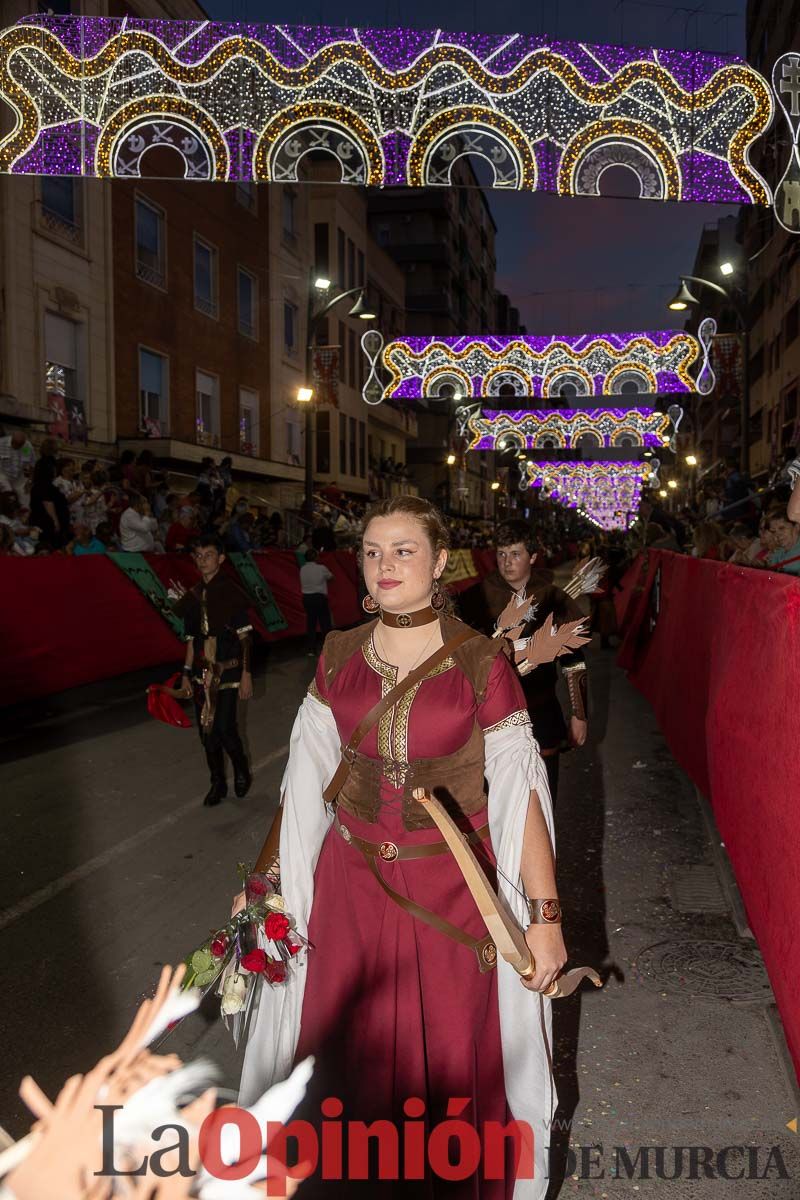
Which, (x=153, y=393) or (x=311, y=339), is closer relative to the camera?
(x=311, y=339)

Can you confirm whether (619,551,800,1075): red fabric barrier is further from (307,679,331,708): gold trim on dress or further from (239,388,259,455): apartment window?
(239,388,259,455): apartment window

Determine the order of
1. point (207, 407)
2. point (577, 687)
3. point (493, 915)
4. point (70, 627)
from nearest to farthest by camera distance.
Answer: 1. point (493, 915)
2. point (577, 687)
3. point (70, 627)
4. point (207, 407)

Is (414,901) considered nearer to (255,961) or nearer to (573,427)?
(255,961)

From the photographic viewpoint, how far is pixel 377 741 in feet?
9.04

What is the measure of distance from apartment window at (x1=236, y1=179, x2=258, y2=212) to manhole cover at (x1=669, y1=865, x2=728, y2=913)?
28050mm

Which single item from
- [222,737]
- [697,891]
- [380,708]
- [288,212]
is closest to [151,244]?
[288,212]

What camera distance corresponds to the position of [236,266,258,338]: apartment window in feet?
A: 98.5

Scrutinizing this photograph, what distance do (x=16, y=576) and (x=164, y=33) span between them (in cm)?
598

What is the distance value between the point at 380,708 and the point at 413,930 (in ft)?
2.01

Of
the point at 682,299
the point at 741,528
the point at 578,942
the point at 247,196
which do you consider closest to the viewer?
the point at 578,942

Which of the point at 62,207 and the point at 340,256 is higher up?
the point at 340,256

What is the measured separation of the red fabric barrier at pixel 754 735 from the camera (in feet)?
11.8

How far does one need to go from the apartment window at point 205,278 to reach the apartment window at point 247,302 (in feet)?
5.97

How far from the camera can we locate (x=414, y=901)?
260 centimetres
